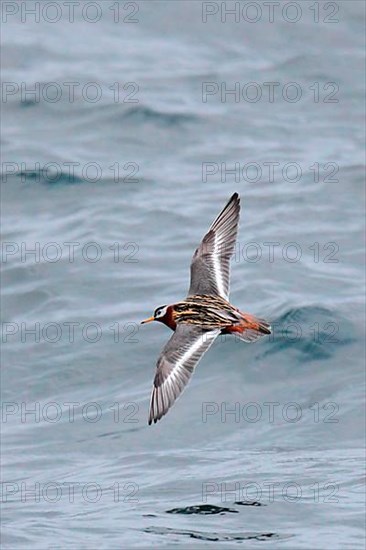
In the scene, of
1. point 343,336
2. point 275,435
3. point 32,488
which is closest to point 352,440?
point 275,435

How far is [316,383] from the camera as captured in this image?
1622cm

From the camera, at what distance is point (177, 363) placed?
39.5 feet

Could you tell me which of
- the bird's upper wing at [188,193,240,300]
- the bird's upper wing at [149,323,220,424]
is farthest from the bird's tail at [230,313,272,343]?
the bird's upper wing at [188,193,240,300]

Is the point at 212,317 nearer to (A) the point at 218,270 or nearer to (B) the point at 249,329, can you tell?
(B) the point at 249,329

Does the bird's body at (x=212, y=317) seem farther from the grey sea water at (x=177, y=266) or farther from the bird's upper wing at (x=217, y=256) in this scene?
the grey sea water at (x=177, y=266)

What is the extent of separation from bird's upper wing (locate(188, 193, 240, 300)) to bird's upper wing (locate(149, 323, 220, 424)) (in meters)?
0.96

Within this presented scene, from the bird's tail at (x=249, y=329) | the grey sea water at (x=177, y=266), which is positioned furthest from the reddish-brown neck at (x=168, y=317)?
the grey sea water at (x=177, y=266)

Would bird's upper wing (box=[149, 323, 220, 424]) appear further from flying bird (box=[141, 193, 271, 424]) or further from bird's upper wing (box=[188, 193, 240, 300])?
bird's upper wing (box=[188, 193, 240, 300])

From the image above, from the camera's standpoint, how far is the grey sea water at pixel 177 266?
552 inches

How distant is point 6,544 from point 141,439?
9.31 feet

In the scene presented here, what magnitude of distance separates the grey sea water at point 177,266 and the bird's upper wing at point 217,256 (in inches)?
76.5

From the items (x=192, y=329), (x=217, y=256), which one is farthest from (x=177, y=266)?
(x=192, y=329)

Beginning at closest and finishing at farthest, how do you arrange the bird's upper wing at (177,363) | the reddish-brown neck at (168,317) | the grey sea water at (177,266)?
the bird's upper wing at (177,363), the reddish-brown neck at (168,317), the grey sea water at (177,266)

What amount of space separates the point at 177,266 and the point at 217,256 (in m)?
5.14
